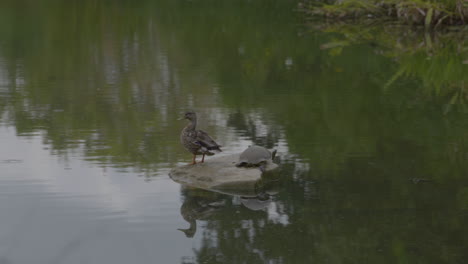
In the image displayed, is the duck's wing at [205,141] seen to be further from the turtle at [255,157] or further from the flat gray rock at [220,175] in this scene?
the turtle at [255,157]

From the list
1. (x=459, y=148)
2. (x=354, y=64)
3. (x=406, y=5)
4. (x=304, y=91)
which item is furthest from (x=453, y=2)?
(x=459, y=148)

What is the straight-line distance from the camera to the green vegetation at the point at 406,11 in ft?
82.4

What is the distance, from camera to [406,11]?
86.9 ft

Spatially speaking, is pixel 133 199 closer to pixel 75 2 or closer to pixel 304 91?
pixel 304 91

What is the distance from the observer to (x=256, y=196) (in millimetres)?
8125

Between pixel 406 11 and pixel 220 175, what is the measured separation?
63.5 ft

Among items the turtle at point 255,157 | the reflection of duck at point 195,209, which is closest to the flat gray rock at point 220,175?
the turtle at point 255,157

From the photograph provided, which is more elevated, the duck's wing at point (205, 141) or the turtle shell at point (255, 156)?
the duck's wing at point (205, 141)

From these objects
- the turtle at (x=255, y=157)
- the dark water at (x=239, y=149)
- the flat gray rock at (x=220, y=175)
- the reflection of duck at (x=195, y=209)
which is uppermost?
the turtle at (x=255, y=157)

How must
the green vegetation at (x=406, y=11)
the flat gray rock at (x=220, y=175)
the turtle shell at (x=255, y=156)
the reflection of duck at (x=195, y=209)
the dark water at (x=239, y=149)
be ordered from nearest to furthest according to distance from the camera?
1. the dark water at (x=239, y=149)
2. the reflection of duck at (x=195, y=209)
3. the flat gray rock at (x=220, y=175)
4. the turtle shell at (x=255, y=156)
5. the green vegetation at (x=406, y=11)

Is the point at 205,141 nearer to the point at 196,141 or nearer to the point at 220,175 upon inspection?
the point at 196,141

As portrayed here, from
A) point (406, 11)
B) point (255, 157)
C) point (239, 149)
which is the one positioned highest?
point (406, 11)

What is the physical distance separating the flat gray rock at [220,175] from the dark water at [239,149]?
20 cm

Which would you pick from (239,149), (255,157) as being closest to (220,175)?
(255,157)
